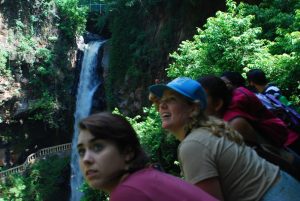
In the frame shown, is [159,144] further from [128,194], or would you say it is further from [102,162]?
[128,194]

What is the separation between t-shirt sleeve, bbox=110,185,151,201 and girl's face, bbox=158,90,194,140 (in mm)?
649

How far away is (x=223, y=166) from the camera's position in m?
1.69

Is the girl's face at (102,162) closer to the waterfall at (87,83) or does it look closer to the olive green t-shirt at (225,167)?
the olive green t-shirt at (225,167)

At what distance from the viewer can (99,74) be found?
799 inches

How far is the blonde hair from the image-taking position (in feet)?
5.79

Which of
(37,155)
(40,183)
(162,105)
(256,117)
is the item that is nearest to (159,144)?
(256,117)

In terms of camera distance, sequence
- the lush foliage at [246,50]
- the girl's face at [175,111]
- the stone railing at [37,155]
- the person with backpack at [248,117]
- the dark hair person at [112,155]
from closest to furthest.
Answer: the dark hair person at [112,155], the girl's face at [175,111], the person with backpack at [248,117], the lush foliage at [246,50], the stone railing at [37,155]

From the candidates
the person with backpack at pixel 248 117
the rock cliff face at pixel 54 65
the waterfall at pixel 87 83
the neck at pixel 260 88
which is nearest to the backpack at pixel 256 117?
the person with backpack at pixel 248 117

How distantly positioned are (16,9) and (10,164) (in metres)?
7.21

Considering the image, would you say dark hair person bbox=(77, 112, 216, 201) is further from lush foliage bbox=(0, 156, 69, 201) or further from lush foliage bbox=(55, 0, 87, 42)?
lush foliage bbox=(55, 0, 87, 42)

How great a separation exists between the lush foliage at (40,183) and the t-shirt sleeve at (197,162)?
50.2 ft

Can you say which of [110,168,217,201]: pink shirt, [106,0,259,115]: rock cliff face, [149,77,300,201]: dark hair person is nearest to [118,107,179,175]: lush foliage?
[106,0,259,115]: rock cliff face

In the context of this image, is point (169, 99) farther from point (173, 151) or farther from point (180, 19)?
point (180, 19)

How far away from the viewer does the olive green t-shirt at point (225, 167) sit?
1.66m
